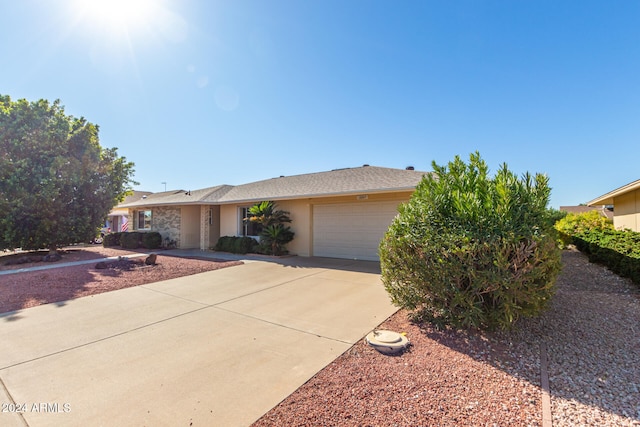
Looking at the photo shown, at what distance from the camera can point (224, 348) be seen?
3807 mm

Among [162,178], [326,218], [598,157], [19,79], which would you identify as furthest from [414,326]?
[162,178]

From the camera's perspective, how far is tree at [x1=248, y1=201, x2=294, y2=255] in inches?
500

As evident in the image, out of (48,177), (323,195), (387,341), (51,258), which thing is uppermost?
(48,177)

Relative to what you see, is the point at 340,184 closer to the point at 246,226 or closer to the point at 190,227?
the point at 246,226

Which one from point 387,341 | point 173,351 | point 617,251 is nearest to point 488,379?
point 387,341

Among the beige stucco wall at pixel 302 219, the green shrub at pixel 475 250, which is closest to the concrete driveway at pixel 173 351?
the green shrub at pixel 475 250

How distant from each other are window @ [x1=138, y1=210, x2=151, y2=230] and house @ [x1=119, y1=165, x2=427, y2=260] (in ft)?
3.78

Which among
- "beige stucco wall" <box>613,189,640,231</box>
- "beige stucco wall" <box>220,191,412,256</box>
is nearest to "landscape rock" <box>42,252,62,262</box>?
"beige stucco wall" <box>220,191,412,256</box>

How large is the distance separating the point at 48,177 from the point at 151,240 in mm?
5472

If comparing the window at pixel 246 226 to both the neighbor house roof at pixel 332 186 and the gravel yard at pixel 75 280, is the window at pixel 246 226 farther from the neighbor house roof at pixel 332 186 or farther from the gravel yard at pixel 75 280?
the gravel yard at pixel 75 280

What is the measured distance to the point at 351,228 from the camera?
1193 cm

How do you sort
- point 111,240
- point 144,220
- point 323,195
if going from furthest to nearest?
1. point 144,220
2. point 111,240
3. point 323,195

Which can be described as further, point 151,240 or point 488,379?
point 151,240

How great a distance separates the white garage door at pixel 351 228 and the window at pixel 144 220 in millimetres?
12538
